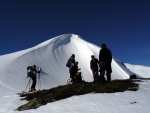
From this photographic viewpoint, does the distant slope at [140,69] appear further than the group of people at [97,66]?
Yes

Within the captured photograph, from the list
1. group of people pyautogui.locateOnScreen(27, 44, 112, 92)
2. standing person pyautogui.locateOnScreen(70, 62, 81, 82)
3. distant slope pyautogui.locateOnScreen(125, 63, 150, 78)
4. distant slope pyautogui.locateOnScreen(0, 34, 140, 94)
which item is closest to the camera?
group of people pyautogui.locateOnScreen(27, 44, 112, 92)

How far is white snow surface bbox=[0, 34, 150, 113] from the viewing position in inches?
535

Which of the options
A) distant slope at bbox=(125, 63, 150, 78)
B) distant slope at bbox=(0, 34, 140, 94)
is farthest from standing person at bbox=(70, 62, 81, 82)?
distant slope at bbox=(125, 63, 150, 78)

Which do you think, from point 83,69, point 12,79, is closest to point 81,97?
point 12,79

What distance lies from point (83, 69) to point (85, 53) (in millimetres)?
9736

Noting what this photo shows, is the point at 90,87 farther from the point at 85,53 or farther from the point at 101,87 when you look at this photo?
the point at 85,53

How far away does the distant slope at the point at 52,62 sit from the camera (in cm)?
4450

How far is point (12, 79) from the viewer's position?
1666 inches

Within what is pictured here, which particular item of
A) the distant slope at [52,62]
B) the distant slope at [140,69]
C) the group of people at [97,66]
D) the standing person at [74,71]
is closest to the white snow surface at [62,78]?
the distant slope at [52,62]

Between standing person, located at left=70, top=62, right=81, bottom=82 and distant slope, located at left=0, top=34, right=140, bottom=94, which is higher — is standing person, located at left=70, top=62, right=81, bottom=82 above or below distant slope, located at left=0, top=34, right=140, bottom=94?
below

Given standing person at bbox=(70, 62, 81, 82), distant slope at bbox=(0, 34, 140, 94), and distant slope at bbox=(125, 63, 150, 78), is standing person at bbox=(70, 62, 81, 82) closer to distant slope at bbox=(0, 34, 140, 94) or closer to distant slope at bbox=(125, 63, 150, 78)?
distant slope at bbox=(0, 34, 140, 94)

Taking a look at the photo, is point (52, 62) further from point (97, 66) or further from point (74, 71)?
point (97, 66)

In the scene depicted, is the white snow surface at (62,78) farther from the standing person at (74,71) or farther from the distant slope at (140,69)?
the distant slope at (140,69)

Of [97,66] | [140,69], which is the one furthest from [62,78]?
[140,69]
